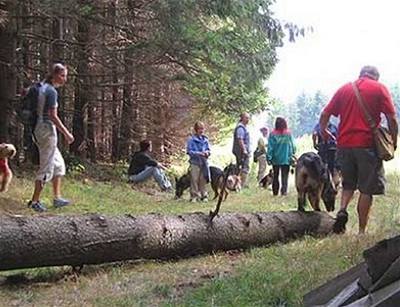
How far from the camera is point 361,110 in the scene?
735 cm

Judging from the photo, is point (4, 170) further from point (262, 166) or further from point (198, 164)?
point (262, 166)

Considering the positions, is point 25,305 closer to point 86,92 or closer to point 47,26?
point 47,26

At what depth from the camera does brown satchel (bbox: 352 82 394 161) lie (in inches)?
284

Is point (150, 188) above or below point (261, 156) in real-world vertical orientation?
below

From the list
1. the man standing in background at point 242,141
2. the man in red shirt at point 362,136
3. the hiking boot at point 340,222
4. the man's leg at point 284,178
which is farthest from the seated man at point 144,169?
the man in red shirt at point 362,136

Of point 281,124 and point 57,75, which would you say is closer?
point 57,75

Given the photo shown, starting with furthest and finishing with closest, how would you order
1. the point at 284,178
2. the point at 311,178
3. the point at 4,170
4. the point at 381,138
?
the point at 284,178, the point at 4,170, the point at 311,178, the point at 381,138

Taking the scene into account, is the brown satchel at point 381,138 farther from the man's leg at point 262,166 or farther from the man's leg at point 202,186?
Result: the man's leg at point 262,166

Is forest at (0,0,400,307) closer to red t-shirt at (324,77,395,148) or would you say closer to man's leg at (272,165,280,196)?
man's leg at (272,165,280,196)

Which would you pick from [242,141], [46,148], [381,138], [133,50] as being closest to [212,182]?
[242,141]

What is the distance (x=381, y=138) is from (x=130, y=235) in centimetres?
291

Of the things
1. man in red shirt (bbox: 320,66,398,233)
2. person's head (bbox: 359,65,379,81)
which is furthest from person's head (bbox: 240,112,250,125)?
person's head (bbox: 359,65,379,81)

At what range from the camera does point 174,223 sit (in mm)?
6684

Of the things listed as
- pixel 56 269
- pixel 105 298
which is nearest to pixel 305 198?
pixel 56 269
